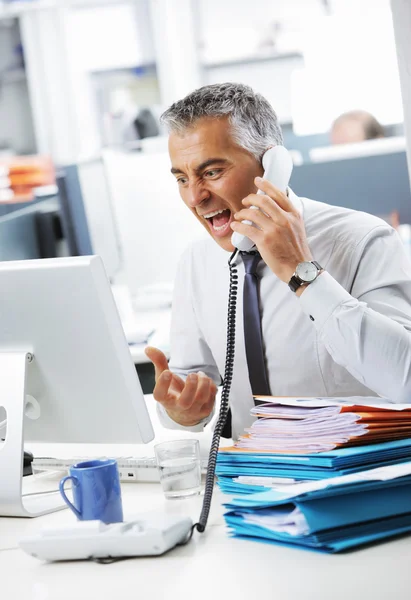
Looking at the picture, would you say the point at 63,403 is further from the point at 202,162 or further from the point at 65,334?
the point at 202,162

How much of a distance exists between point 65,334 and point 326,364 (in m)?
0.63

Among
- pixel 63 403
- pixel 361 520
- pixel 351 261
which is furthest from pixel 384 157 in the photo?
pixel 361 520

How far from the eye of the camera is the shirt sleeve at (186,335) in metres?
2.09

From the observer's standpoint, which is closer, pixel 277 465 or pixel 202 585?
pixel 202 585

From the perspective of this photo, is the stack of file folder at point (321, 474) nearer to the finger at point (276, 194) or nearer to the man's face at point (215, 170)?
the finger at point (276, 194)

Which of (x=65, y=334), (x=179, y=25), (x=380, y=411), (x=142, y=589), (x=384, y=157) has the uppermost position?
(x=179, y=25)

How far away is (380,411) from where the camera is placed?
1.31 meters

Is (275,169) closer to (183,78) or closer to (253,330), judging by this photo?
(253,330)

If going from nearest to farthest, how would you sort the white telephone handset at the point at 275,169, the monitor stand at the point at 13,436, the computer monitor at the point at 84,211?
1. the monitor stand at the point at 13,436
2. the white telephone handset at the point at 275,169
3. the computer monitor at the point at 84,211

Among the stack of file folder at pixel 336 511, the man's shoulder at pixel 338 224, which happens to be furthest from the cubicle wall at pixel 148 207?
the stack of file folder at pixel 336 511

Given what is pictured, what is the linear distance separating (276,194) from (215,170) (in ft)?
0.75

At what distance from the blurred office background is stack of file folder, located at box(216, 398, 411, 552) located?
2541mm

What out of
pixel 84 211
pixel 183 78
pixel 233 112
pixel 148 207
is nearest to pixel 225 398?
pixel 233 112

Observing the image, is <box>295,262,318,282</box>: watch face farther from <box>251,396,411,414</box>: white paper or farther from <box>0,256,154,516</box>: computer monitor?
<box>0,256,154,516</box>: computer monitor
